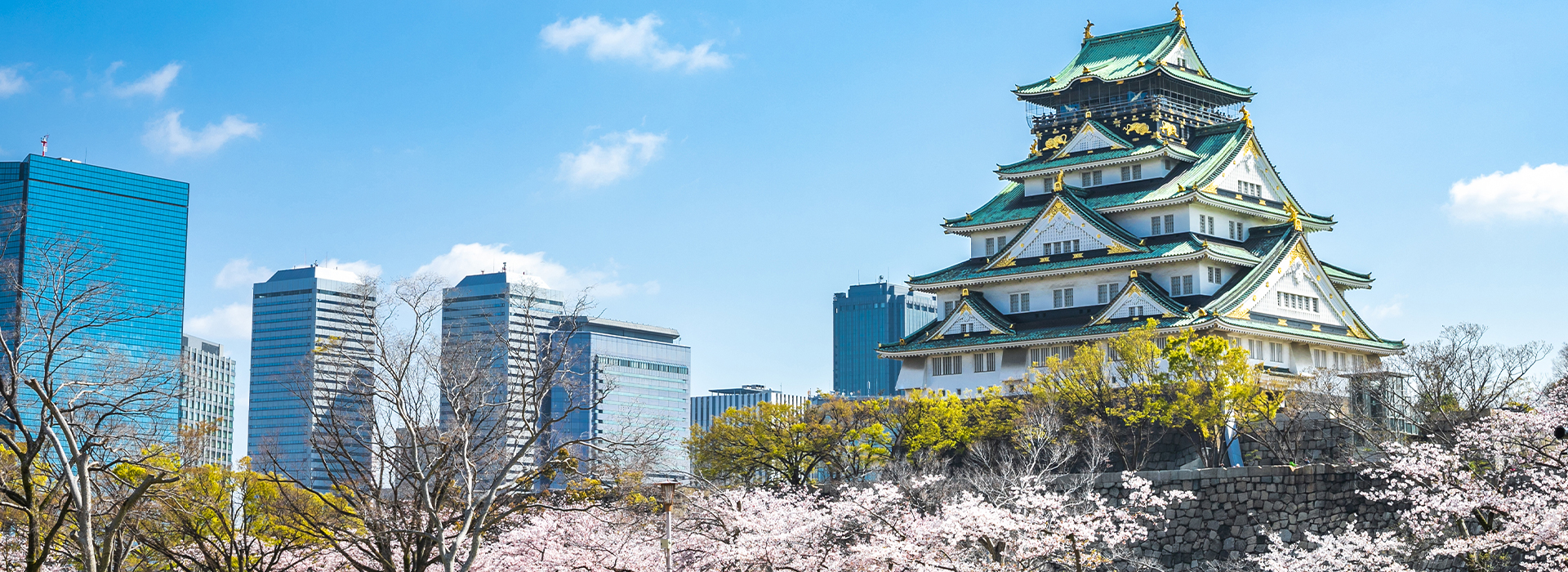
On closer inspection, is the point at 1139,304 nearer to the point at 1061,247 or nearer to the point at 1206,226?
the point at 1061,247

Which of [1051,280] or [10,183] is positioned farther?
[10,183]

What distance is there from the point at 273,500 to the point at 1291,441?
113 feet

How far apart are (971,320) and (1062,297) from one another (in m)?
4.21

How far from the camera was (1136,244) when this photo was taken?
6919 centimetres

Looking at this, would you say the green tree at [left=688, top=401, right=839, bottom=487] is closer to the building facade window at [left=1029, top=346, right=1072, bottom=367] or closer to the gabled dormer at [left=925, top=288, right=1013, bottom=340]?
the gabled dormer at [left=925, top=288, right=1013, bottom=340]

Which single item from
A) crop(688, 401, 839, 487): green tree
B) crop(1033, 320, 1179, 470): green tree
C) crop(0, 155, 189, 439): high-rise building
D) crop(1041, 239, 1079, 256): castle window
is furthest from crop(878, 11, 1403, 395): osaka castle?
crop(0, 155, 189, 439): high-rise building

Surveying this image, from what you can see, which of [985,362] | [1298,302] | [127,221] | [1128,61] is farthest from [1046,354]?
[127,221]

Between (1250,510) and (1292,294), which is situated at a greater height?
(1292,294)

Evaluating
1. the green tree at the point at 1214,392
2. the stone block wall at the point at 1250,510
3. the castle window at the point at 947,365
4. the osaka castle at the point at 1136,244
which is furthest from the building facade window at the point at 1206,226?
the stone block wall at the point at 1250,510

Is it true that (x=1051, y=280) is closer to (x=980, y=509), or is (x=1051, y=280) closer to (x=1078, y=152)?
(x=1078, y=152)

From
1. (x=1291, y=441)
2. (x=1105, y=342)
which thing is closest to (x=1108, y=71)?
(x=1105, y=342)

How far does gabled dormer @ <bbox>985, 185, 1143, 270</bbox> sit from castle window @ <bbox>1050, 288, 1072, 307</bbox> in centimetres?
151

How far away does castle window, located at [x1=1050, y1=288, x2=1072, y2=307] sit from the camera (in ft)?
233

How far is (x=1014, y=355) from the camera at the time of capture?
6981 cm
